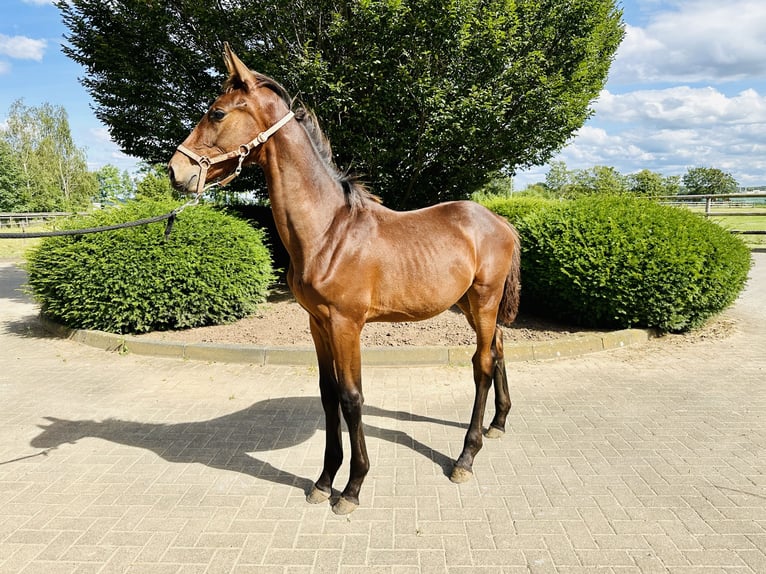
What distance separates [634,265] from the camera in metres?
6.41

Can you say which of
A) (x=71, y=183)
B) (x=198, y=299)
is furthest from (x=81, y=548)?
(x=71, y=183)

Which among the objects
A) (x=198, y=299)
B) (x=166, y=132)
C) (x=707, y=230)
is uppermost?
(x=166, y=132)

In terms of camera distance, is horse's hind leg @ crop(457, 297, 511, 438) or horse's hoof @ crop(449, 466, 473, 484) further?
horse's hind leg @ crop(457, 297, 511, 438)

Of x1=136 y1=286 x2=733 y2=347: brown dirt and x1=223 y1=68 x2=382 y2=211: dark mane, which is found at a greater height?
x1=223 y1=68 x2=382 y2=211: dark mane

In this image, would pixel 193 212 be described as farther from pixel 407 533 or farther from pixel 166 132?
pixel 407 533

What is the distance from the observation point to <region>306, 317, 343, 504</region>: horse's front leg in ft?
10.3

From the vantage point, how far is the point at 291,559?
2.53 metres

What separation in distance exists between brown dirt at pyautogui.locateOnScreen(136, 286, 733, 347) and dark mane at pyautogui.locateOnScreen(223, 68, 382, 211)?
329 cm

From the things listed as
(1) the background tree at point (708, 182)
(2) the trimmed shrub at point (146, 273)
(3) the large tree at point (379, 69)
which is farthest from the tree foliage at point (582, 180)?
(1) the background tree at point (708, 182)

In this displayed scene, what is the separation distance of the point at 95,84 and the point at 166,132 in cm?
228

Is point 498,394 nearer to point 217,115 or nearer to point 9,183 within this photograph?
point 217,115

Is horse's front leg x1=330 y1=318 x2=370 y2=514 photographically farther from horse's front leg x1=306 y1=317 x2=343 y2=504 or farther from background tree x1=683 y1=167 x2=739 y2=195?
background tree x1=683 y1=167 x2=739 y2=195

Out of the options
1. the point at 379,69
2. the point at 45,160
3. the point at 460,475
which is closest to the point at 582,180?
the point at 379,69

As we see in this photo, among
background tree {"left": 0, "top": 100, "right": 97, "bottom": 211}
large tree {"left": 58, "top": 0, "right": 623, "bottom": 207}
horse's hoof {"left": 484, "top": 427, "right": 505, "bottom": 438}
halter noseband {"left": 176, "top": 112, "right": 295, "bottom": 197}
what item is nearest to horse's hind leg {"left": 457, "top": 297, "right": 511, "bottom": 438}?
horse's hoof {"left": 484, "top": 427, "right": 505, "bottom": 438}
